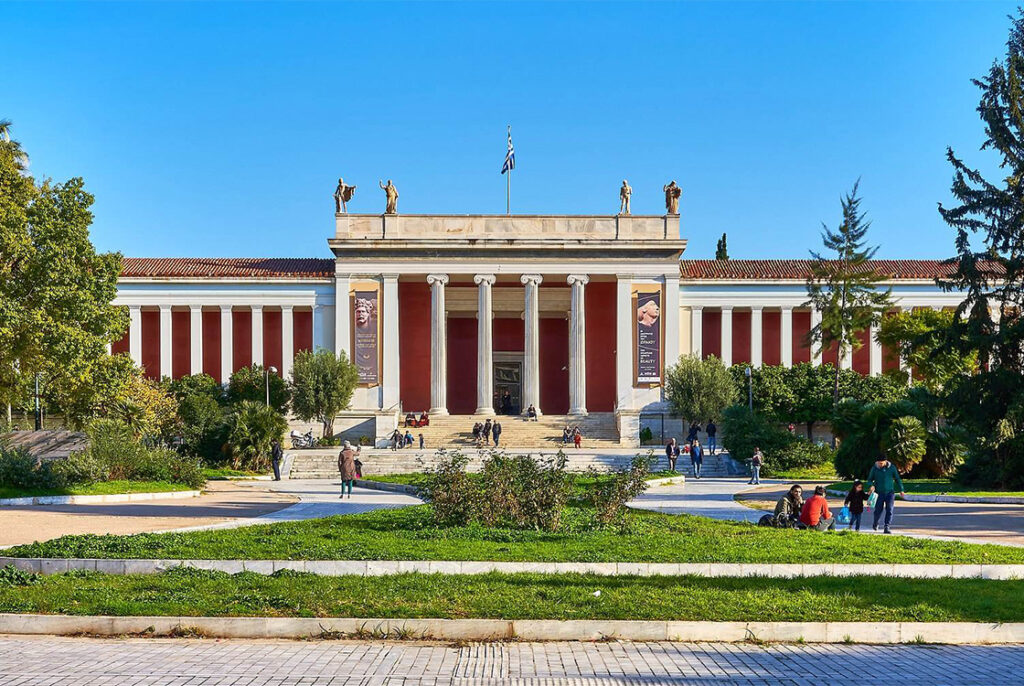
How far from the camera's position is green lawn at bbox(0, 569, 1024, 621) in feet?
30.7

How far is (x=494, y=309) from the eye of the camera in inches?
2222

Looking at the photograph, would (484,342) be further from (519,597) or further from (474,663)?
(474,663)

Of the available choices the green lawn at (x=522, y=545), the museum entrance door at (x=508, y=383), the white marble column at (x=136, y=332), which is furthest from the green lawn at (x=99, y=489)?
the museum entrance door at (x=508, y=383)

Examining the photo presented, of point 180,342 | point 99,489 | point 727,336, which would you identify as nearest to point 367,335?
point 180,342

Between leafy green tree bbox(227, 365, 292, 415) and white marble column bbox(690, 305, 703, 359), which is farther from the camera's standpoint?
white marble column bbox(690, 305, 703, 359)

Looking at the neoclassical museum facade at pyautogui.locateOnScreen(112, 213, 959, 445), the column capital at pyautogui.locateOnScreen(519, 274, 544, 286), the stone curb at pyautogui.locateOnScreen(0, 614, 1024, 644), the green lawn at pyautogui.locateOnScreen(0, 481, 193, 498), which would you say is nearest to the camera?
the stone curb at pyautogui.locateOnScreen(0, 614, 1024, 644)

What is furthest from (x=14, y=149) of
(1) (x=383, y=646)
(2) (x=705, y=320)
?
(2) (x=705, y=320)

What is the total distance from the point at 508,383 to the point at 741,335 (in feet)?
44.4

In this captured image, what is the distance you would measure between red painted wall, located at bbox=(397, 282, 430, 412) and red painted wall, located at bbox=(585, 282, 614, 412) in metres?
9.07

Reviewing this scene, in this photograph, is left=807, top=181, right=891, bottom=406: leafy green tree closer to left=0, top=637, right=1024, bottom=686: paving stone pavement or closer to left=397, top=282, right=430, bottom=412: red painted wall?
left=397, top=282, right=430, bottom=412: red painted wall

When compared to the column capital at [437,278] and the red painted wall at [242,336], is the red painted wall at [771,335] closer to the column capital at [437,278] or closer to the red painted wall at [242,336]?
the column capital at [437,278]

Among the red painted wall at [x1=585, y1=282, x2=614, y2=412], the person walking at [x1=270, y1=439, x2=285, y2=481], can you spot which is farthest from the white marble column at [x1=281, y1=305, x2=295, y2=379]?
the person walking at [x1=270, y1=439, x2=285, y2=481]

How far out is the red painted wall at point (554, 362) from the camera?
186 ft

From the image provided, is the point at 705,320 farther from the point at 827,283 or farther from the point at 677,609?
the point at 677,609
